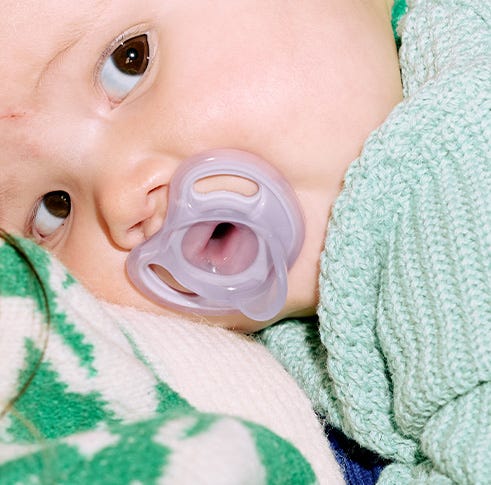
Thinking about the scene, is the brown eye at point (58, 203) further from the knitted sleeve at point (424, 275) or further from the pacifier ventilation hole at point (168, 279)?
the knitted sleeve at point (424, 275)

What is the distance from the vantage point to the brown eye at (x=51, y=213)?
1.07 metres

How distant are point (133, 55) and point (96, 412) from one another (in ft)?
1.45

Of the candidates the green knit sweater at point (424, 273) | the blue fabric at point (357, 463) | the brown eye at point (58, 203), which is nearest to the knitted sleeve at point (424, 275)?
the green knit sweater at point (424, 273)

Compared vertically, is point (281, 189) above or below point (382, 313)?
above

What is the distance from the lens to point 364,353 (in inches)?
36.9

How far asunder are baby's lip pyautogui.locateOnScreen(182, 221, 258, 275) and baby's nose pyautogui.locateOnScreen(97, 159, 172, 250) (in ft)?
0.16

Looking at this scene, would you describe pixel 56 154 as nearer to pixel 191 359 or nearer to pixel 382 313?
pixel 191 359

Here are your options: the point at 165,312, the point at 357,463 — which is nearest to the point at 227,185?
the point at 165,312

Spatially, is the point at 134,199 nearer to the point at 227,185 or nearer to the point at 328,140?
the point at 227,185

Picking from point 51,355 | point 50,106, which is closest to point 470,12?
point 50,106

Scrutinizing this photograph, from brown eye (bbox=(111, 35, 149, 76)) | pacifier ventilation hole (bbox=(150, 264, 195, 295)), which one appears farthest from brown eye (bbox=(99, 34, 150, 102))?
pacifier ventilation hole (bbox=(150, 264, 195, 295))

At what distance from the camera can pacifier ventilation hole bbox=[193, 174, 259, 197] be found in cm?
94

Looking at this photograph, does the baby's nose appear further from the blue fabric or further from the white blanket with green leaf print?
the blue fabric

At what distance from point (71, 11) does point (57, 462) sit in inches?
21.5
